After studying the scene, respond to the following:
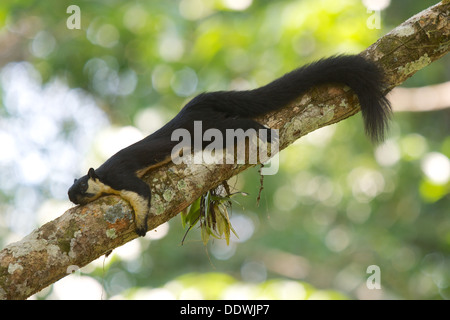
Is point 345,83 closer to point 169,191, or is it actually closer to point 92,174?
point 169,191

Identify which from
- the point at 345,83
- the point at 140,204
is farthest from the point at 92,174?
the point at 345,83

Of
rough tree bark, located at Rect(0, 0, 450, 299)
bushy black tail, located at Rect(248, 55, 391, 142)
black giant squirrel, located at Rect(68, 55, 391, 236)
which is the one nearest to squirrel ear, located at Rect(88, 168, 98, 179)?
black giant squirrel, located at Rect(68, 55, 391, 236)

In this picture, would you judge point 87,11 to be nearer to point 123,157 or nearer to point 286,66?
point 286,66

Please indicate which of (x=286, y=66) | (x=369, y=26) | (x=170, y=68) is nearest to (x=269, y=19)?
(x=286, y=66)

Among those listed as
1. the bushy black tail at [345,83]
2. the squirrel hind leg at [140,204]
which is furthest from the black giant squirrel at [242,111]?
the squirrel hind leg at [140,204]

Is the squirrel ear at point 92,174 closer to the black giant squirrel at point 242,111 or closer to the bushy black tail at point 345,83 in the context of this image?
the black giant squirrel at point 242,111

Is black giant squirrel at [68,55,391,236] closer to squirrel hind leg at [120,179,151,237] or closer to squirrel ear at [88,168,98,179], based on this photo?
squirrel ear at [88,168,98,179]

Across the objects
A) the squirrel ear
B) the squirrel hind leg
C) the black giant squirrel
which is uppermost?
the black giant squirrel
